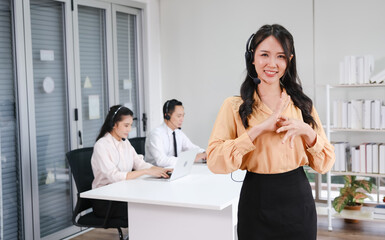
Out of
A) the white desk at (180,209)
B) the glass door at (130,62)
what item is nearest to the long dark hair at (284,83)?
the white desk at (180,209)

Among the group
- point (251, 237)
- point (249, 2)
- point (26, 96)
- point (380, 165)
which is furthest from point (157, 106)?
point (251, 237)

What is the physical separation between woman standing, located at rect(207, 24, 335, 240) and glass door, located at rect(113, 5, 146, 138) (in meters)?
3.64

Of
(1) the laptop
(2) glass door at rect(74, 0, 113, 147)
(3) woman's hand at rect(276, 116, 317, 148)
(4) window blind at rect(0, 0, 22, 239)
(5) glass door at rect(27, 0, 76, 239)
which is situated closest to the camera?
(3) woman's hand at rect(276, 116, 317, 148)

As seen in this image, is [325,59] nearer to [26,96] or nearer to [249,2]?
[249,2]

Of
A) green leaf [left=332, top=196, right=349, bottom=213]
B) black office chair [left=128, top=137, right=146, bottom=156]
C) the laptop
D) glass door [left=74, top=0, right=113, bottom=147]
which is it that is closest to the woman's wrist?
the laptop

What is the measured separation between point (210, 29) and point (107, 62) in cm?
140

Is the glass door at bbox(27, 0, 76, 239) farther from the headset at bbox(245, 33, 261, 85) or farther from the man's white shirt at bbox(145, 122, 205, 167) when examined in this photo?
the headset at bbox(245, 33, 261, 85)

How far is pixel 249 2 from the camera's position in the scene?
530 centimetres

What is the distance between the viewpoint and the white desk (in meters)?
2.60

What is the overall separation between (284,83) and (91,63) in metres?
3.43

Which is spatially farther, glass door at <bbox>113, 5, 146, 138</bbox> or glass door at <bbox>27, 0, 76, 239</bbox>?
glass door at <bbox>113, 5, 146, 138</bbox>

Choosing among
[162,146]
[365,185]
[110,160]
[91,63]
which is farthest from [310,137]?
[91,63]

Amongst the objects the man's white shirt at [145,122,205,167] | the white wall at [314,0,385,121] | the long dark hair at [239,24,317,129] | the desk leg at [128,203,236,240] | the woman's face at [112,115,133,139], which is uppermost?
the white wall at [314,0,385,121]

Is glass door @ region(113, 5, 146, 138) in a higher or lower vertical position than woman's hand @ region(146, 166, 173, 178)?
higher
